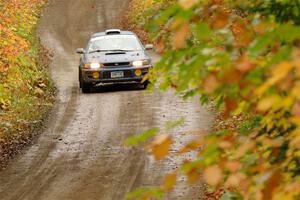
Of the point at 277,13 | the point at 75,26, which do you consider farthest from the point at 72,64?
the point at 277,13

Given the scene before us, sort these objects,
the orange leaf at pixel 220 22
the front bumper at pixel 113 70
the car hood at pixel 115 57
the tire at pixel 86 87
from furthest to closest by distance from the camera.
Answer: the tire at pixel 86 87 < the car hood at pixel 115 57 < the front bumper at pixel 113 70 < the orange leaf at pixel 220 22

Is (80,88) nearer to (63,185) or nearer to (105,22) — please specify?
(63,185)

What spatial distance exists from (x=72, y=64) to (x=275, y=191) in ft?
81.0

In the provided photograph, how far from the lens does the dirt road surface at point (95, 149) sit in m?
10.7

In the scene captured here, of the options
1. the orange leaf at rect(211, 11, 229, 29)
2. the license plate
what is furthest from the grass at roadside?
the orange leaf at rect(211, 11, 229, 29)

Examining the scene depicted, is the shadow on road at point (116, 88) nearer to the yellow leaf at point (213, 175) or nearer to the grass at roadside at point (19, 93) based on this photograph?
the grass at roadside at point (19, 93)

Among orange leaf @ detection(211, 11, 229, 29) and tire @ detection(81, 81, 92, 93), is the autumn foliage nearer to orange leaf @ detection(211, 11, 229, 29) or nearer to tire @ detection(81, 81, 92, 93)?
orange leaf @ detection(211, 11, 229, 29)

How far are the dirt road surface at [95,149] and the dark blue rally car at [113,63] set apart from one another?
0.47 meters

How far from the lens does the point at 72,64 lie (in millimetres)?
27062

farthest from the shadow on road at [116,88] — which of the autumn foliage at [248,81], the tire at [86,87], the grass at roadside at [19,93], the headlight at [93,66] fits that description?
the autumn foliage at [248,81]

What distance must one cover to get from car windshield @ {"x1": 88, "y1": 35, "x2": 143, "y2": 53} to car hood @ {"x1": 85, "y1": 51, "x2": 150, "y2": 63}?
0.88 ft

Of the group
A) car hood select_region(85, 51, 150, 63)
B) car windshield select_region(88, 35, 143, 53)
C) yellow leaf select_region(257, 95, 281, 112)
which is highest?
yellow leaf select_region(257, 95, 281, 112)

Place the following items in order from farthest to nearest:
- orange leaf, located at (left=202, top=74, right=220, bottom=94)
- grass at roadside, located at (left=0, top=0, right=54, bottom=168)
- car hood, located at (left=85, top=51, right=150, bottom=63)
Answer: car hood, located at (left=85, top=51, right=150, bottom=63), grass at roadside, located at (left=0, top=0, right=54, bottom=168), orange leaf, located at (left=202, top=74, right=220, bottom=94)

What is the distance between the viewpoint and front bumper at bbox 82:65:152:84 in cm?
1928
